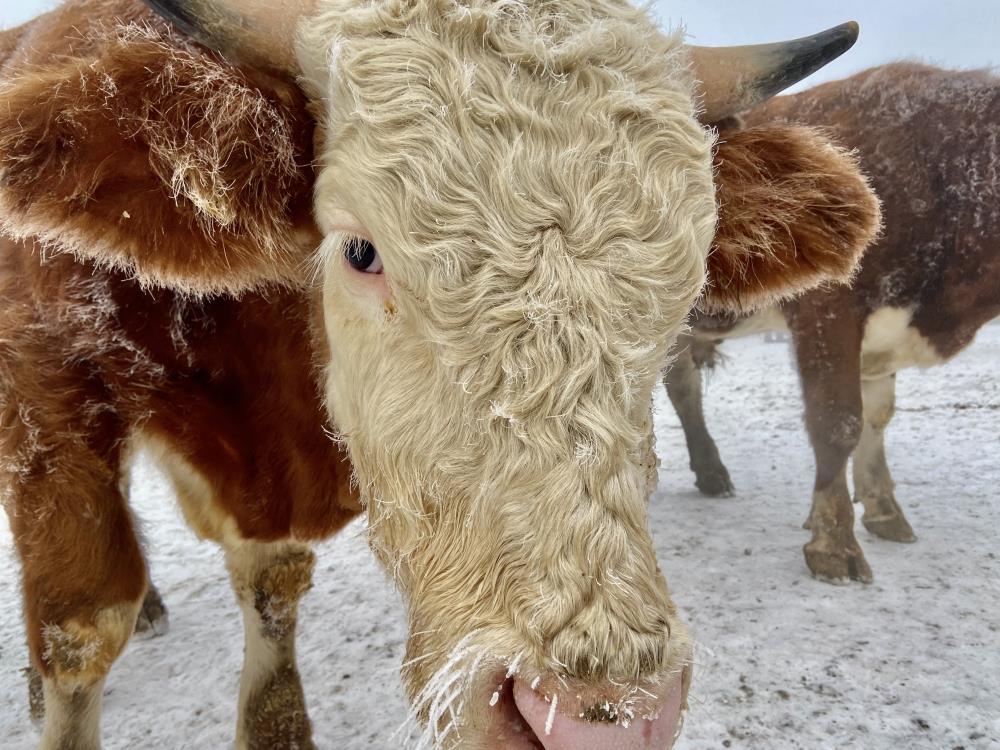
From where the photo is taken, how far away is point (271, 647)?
8.21ft

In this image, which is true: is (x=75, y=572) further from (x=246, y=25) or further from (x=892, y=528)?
(x=892, y=528)

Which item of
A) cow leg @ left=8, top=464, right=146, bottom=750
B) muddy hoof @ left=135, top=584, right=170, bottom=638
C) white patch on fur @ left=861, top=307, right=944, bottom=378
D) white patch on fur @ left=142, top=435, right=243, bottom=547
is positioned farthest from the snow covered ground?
white patch on fur @ left=861, top=307, right=944, bottom=378

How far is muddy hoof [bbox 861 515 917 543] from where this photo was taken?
4266mm

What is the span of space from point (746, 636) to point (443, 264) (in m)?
2.75

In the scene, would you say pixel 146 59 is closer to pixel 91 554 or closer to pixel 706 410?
pixel 91 554

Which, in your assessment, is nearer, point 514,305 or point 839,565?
point 514,305

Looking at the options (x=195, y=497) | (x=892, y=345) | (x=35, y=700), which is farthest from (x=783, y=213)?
(x=35, y=700)

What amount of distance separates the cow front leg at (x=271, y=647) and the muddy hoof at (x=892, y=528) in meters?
3.58

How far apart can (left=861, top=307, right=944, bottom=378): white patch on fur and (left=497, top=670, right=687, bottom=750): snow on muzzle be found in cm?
347

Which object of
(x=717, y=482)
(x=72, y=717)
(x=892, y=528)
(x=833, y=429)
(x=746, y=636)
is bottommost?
(x=717, y=482)

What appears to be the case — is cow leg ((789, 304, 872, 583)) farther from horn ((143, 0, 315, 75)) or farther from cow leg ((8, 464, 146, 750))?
cow leg ((8, 464, 146, 750))

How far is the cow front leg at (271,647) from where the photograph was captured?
246 cm

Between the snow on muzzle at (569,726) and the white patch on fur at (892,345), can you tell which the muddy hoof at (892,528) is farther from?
the snow on muzzle at (569,726)

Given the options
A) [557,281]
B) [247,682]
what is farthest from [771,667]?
[557,281]
